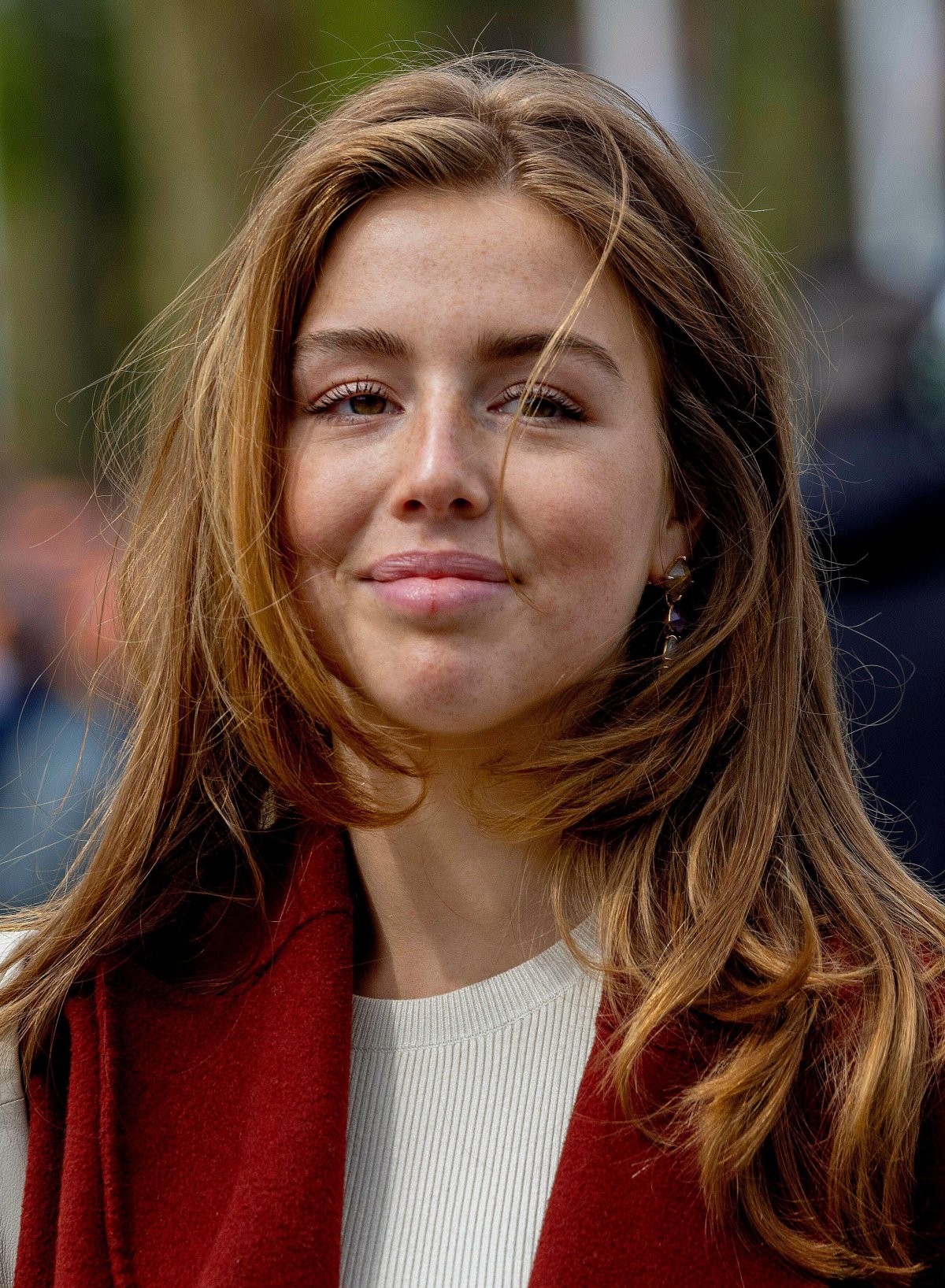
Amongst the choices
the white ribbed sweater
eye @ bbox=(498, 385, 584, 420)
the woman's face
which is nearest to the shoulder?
the white ribbed sweater

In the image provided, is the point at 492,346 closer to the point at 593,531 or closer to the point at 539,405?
the point at 539,405

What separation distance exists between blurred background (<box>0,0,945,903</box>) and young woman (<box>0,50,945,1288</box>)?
29cm

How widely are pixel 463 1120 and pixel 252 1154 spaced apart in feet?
0.79

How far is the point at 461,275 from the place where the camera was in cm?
176

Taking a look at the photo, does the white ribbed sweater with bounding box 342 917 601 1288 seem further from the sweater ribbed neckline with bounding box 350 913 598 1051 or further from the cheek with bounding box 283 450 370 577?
the cheek with bounding box 283 450 370 577

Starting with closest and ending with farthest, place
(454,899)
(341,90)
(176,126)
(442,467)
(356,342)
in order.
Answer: (442,467)
(356,342)
(454,899)
(341,90)
(176,126)

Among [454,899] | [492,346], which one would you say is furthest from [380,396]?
[454,899]

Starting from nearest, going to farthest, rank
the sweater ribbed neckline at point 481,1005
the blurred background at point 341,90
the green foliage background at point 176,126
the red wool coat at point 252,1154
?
the red wool coat at point 252,1154 → the sweater ribbed neckline at point 481,1005 → the blurred background at point 341,90 → the green foliage background at point 176,126

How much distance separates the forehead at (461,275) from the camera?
68.7 inches

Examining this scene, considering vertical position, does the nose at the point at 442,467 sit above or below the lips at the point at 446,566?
above

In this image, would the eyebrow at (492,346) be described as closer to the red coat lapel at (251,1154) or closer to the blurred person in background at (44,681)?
the red coat lapel at (251,1154)

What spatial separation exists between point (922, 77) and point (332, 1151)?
5.24 m

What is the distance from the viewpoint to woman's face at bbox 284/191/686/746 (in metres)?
1.71

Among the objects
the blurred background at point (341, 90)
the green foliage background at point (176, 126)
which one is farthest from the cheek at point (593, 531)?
the green foliage background at point (176, 126)
